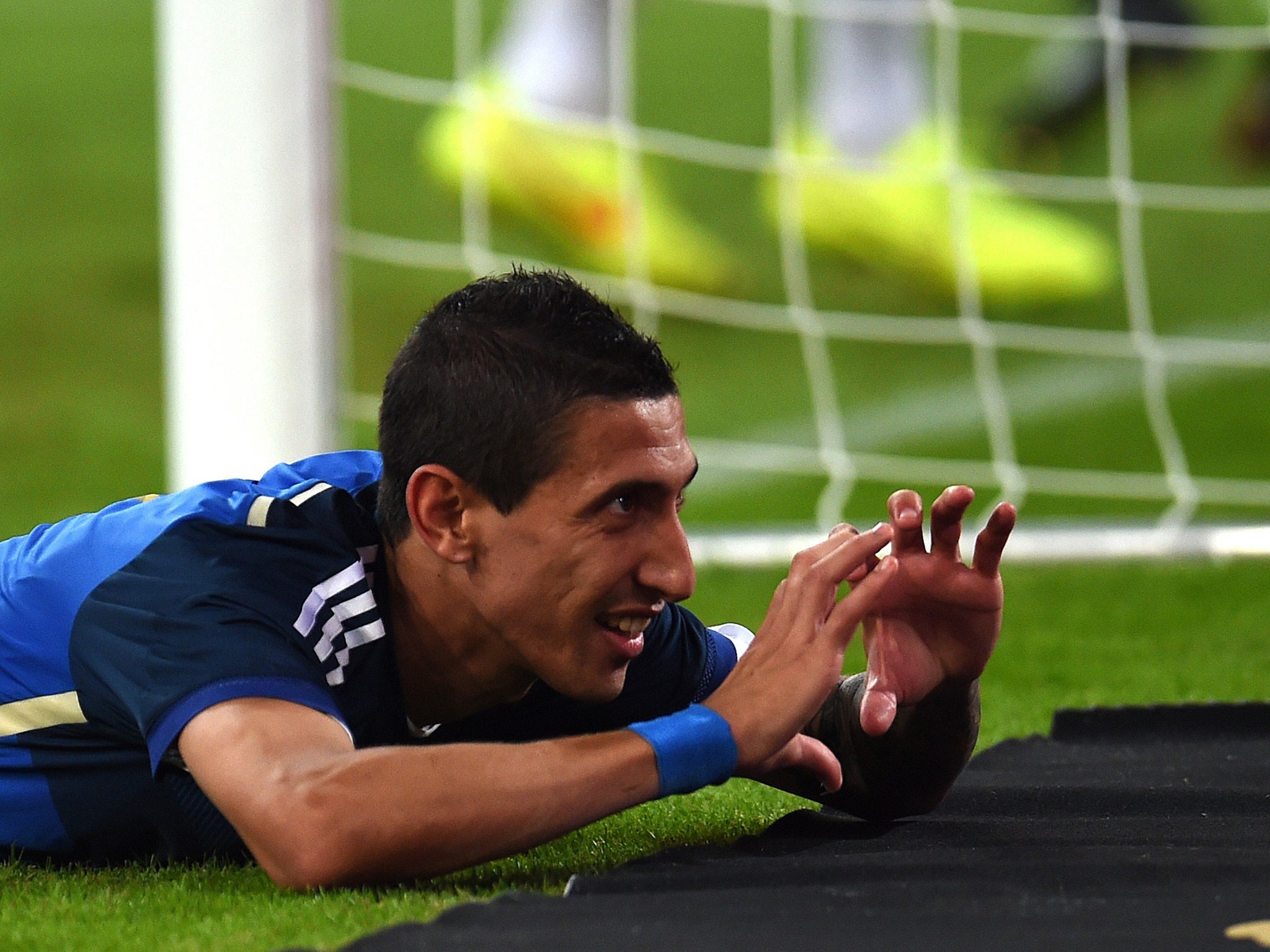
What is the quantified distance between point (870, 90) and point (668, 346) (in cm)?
142

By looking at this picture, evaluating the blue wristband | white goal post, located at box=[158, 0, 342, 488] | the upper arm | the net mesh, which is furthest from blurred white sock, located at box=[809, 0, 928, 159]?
the upper arm

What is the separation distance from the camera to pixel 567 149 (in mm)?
7125

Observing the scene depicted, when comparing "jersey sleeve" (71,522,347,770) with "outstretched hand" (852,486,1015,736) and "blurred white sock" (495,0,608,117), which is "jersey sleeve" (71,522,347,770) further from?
A: "blurred white sock" (495,0,608,117)

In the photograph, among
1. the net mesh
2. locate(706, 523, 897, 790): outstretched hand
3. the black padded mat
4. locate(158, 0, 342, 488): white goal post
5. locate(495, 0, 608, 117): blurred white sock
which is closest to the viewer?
the black padded mat

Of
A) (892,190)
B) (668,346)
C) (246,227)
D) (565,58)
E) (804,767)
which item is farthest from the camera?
(668,346)

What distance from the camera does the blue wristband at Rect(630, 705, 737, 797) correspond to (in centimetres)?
160

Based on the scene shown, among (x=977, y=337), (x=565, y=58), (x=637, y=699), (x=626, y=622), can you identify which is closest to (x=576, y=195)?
(x=565, y=58)

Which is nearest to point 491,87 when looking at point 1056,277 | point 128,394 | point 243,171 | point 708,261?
point 708,261

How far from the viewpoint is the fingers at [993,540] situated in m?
1.79

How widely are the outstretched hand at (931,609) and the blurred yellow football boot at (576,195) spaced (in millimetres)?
4638

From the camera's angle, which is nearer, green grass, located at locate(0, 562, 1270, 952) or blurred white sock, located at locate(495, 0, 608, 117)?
green grass, located at locate(0, 562, 1270, 952)

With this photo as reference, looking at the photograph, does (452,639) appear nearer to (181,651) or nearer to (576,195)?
(181,651)

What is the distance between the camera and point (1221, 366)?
7.84 metres

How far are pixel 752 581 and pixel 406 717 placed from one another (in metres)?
2.28
